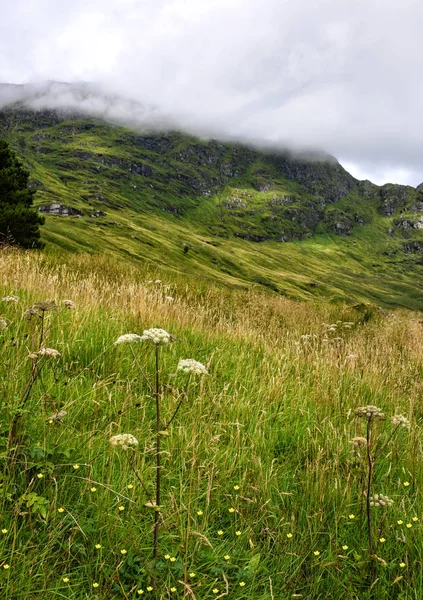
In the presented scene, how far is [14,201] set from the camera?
42.8 metres

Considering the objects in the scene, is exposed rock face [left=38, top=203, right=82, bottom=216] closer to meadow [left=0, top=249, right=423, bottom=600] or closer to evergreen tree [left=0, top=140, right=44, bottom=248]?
evergreen tree [left=0, top=140, right=44, bottom=248]

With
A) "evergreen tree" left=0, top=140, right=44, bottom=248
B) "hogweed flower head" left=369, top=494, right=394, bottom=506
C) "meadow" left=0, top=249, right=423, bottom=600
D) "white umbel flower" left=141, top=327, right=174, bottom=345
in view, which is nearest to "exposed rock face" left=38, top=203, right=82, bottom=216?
"evergreen tree" left=0, top=140, right=44, bottom=248

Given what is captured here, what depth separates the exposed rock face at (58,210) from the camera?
185950 mm

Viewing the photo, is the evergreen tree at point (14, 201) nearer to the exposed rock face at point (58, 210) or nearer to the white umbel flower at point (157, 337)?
the white umbel flower at point (157, 337)

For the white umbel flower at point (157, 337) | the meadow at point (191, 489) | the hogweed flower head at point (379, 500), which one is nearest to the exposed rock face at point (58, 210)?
the meadow at point (191, 489)

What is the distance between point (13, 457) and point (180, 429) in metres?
1.36

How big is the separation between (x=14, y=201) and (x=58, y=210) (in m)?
163

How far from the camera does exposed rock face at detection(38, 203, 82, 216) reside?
186 meters

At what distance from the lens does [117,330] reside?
18.8ft

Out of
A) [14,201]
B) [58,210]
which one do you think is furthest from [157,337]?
[58,210]

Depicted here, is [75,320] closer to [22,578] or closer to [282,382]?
[282,382]

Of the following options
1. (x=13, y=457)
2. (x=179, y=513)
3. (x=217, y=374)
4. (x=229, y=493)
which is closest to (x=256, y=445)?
(x=229, y=493)

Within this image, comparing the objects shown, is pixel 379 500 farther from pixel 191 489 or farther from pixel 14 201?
pixel 14 201

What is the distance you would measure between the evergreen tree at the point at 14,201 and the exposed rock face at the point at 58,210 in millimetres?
154534
